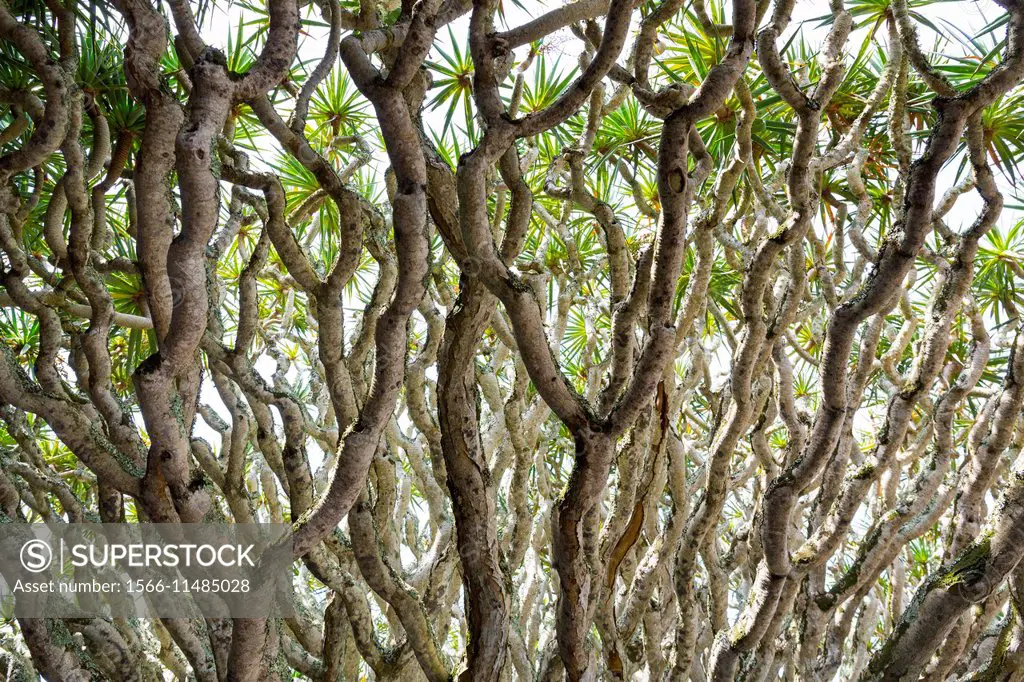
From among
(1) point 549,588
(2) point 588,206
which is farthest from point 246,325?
(1) point 549,588

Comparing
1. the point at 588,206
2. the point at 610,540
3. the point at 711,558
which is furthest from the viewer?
the point at 711,558

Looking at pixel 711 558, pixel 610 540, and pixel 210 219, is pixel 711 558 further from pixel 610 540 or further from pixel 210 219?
pixel 210 219

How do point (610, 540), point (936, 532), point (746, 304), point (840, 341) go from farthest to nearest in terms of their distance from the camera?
point (936, 532) → point (610, 540) → point (746, 304) → point (840, 341)

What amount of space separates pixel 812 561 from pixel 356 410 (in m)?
1.55

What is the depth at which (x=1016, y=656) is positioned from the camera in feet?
8.26

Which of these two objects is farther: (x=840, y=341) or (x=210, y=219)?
(x=840, y=341)

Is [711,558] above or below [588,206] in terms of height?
below

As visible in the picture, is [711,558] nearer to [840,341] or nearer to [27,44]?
[840,341]

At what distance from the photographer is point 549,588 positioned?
6941mm

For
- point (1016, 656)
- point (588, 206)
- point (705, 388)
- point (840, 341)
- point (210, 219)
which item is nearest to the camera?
point (210, 219)

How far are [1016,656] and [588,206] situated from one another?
6.74 ft

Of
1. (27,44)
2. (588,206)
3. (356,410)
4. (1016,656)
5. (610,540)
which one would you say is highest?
(27,44)

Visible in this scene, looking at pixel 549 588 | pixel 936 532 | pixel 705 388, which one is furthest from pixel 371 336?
pixel 936 532

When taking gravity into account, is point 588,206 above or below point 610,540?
above
